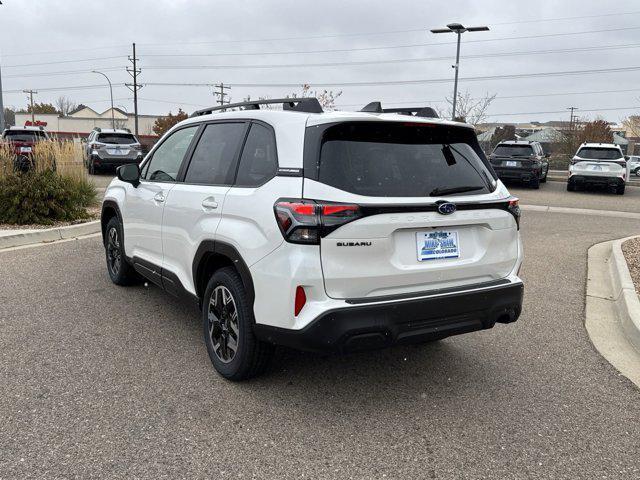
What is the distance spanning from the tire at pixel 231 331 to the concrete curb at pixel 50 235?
17.8 ft

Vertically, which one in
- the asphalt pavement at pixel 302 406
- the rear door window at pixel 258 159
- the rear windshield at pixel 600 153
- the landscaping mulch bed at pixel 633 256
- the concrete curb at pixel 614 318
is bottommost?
the asphalt pavement at pixel 302 406

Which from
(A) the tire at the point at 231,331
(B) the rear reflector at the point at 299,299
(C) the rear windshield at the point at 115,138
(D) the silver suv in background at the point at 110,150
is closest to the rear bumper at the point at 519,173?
(D) the silver suv in background at the point at 110,150

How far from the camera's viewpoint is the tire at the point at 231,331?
3334 mm

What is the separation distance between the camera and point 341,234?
9.46 ft

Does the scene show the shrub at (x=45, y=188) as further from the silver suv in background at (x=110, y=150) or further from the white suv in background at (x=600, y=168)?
the white suv in background at (x=600, y=168)

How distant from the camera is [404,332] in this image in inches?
121

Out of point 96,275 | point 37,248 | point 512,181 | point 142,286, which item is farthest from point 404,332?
point 512,181

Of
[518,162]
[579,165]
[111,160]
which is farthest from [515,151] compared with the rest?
[111,160]

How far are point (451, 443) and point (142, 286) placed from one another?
399 cm

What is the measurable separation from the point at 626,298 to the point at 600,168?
46.7 ft

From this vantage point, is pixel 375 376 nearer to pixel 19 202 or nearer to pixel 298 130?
pixel 298 130

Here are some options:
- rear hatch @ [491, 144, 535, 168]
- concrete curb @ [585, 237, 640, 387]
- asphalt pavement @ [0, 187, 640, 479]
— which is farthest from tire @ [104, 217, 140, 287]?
rear hatch @ [491, 144, 535, 168]

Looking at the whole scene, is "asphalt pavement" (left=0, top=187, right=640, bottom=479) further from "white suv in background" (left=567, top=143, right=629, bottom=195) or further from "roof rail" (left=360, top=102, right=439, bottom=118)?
"white suv in background" (left=567, top=143, right=629, bottom=195)

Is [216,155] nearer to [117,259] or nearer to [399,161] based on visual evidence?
[399,161]
